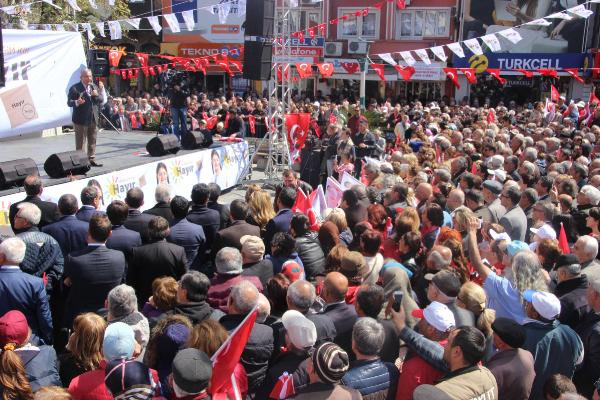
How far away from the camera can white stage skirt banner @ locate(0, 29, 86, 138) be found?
448 inches

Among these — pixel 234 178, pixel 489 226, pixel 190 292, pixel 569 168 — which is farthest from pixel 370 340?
pixel 234 178

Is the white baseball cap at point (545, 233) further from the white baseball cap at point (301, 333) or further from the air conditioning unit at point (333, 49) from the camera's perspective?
the air conditioning unit at point (333, 49)

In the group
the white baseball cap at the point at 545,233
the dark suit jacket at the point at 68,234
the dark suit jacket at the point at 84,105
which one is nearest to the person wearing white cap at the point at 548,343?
the white baseball cap at the point at 545,233

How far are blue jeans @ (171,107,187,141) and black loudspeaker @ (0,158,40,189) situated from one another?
6.24 m

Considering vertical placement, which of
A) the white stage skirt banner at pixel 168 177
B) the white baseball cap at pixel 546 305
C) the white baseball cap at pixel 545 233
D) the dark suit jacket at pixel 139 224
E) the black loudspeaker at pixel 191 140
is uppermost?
the white baseball cap at pixel 546 305

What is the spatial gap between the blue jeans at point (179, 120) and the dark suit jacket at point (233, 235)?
9223mm

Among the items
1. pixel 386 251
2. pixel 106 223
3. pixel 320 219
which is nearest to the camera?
pixel 106 223

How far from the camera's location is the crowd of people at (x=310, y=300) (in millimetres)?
3107

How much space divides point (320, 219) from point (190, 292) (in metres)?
3.57

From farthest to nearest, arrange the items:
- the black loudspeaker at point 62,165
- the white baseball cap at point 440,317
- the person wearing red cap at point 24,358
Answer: the black loudspeaker at point 62,165 < the white baseball cap at point 440,317 < the person wearing red cap at point 24,358

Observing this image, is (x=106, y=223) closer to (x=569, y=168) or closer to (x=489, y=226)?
(x=489, y=226)

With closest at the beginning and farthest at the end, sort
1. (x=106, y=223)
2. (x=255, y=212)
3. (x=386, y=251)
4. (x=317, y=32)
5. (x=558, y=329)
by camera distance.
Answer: (x=558, y=329) < (x=106, y=223) < (x=386, y=251) < (x=255, y=212) < (x=317, y=32)

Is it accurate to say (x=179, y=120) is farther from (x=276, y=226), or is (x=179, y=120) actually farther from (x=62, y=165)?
(x=276, y=226)

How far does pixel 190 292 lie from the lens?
3.88 m
